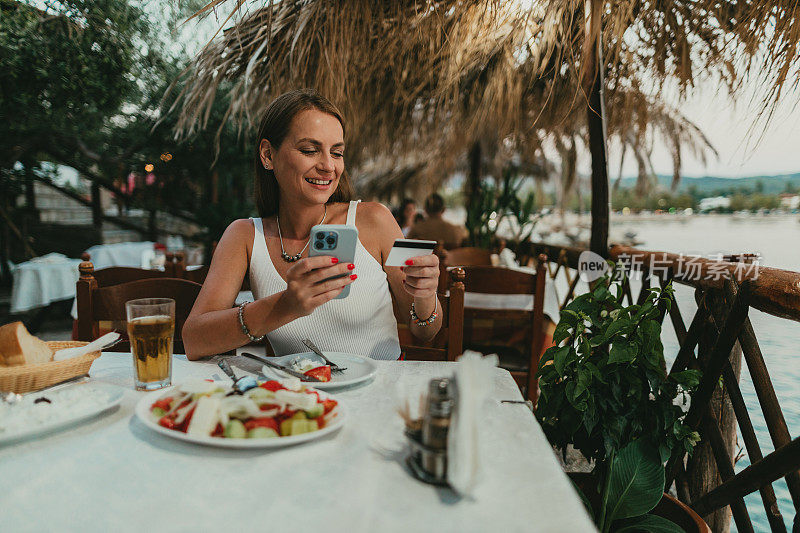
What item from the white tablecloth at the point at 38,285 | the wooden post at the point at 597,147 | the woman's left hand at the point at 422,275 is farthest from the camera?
the white tablecloth at the point at 38,285

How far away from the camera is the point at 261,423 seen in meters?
0.80

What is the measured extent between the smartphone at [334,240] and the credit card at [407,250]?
10cm

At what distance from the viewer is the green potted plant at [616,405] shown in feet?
4.58

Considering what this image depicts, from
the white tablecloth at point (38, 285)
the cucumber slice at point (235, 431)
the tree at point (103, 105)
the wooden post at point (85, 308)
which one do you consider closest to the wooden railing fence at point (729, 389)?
the cucumber slice at point (235, 431)

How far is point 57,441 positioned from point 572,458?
7.67ft

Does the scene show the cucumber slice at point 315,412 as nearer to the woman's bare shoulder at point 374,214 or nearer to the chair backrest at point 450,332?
the chair backrest at point 450,332

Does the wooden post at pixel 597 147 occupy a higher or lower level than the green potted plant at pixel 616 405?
higher

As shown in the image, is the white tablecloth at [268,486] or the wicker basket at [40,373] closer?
the white tablecloth at [268,486]

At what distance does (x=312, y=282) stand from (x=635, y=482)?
1014mm

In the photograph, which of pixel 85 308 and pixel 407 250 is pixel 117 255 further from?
pixel 407 250

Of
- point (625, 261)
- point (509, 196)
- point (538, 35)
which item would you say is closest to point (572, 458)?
point (625, 261)

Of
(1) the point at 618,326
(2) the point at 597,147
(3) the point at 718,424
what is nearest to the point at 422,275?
(1) the point at 618,326

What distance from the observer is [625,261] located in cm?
242

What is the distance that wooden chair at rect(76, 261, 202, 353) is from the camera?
A: 163 centimetres
